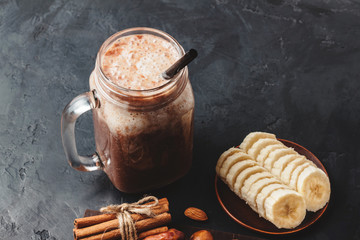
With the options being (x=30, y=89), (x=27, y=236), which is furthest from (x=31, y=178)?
(x=30, y=89)

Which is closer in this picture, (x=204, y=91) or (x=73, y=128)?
(x=73, y=128)

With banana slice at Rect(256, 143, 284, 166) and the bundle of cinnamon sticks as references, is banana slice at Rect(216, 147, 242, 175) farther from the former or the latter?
the bundle of cinnamon sticks

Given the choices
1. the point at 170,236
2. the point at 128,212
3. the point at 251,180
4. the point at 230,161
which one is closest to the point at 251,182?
the point at 251,180

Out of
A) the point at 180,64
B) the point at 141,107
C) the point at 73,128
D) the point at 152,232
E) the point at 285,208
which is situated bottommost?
the point at 152,232

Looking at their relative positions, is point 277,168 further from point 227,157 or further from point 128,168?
point 128,168

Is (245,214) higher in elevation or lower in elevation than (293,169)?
lower

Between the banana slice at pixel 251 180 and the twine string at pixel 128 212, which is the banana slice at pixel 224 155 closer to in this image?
the banana slice at pixel 251 180

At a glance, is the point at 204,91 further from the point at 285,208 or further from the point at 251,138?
the point at 285,208
